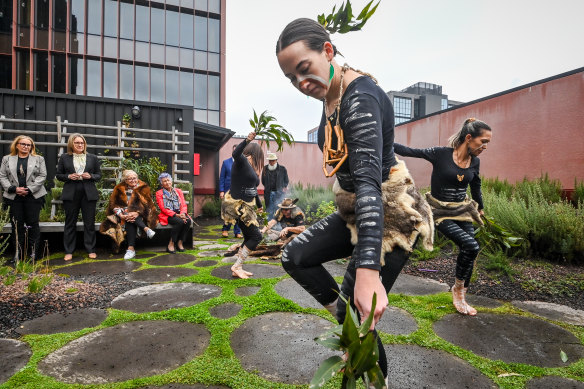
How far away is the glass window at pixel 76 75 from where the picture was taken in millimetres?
15175

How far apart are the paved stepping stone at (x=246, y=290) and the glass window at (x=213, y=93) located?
1532 cm

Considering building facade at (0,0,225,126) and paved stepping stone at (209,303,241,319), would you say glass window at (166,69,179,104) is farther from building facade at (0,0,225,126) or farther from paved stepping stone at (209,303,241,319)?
paved stepping stone at (209,303,241,319)

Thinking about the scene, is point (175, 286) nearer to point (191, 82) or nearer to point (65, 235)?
point (65, 235)

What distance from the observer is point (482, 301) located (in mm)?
3186

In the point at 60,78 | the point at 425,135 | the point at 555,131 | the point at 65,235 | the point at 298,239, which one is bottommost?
the point at 65,235

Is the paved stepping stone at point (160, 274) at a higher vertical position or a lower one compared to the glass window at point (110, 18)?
lower

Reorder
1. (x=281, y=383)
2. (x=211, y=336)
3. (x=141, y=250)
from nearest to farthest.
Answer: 1. (x=281, y=383)
2. (x=211, y=336)
3. (x=141, y=250)

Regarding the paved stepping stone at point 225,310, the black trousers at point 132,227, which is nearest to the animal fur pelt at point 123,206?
the black trousers at point 132,227

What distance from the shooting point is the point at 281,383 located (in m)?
1.69

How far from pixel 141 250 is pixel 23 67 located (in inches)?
592

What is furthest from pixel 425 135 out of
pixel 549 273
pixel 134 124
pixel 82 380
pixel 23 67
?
pixel 23 67

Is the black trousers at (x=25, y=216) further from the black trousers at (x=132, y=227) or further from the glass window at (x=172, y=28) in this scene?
the glass window at (x=172, y=28)

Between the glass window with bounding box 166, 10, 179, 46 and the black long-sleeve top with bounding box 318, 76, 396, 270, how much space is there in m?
18.5

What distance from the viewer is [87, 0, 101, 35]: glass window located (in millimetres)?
15312
